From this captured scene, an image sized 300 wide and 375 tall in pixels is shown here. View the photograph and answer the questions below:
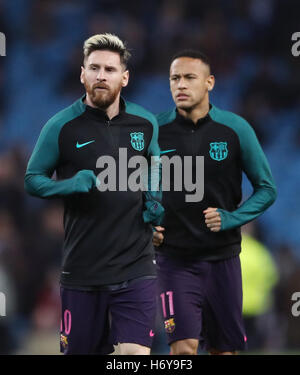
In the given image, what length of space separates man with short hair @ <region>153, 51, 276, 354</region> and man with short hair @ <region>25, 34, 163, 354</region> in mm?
672

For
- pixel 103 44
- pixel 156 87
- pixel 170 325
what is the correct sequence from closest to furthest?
pixel 103 44 → pixel 170 325 → pixel 156 87

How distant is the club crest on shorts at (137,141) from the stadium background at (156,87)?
3.94 m

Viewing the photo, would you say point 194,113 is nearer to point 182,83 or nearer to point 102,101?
point 182,83

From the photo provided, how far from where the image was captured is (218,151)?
5828 mm

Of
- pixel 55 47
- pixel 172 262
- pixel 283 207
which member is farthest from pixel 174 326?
pixel 55 47

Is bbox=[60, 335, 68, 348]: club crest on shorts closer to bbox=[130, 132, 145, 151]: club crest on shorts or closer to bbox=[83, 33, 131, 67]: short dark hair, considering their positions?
bbox=[130, 132, 145, 151]: club crest on shorts

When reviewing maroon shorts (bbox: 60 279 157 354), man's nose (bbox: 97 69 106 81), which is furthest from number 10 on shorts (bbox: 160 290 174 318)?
man's nose (bbox: 97 69 106 81)

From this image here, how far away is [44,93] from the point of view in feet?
37.9

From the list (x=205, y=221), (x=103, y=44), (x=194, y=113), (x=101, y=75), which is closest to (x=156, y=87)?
(x=194, y=113)

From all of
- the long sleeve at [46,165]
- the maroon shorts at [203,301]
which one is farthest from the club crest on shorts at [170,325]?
the long sleeve at [46,165]

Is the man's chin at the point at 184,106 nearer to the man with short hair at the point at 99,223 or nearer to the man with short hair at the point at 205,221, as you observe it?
the man with short hair at the point at 205,221

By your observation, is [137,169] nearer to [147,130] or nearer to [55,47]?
[147,130]

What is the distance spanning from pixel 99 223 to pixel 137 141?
58 centimetres

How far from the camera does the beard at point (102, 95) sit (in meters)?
5.08
